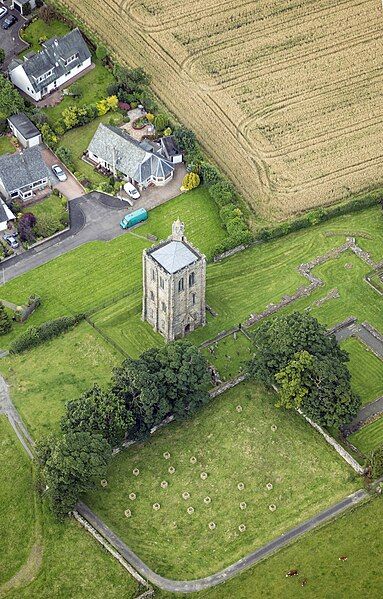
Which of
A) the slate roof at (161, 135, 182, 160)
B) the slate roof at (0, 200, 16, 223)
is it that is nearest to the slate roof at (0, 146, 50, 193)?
the slate roof at (0, 200, 16, 223)

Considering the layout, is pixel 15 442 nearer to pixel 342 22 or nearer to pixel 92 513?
pixel 92 513

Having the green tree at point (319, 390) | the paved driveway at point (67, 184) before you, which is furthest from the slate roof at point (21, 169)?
the green tree at point (319, 390)

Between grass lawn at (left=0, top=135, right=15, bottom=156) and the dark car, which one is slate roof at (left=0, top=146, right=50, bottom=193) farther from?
the dark car

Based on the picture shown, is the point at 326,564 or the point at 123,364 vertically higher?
the point at 123,364

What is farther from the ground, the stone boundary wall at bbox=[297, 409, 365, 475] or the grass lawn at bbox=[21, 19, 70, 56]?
the grass lawn at bbox=[21, 19, 70, 56]

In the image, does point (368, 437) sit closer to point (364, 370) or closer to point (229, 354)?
point (364, 370)

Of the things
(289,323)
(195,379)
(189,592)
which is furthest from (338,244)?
(189,592)

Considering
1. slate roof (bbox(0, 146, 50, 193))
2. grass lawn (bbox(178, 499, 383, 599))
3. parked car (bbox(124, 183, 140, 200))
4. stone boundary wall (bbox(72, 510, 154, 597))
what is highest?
slate roof (bbox(0, 146, 50, 193))
